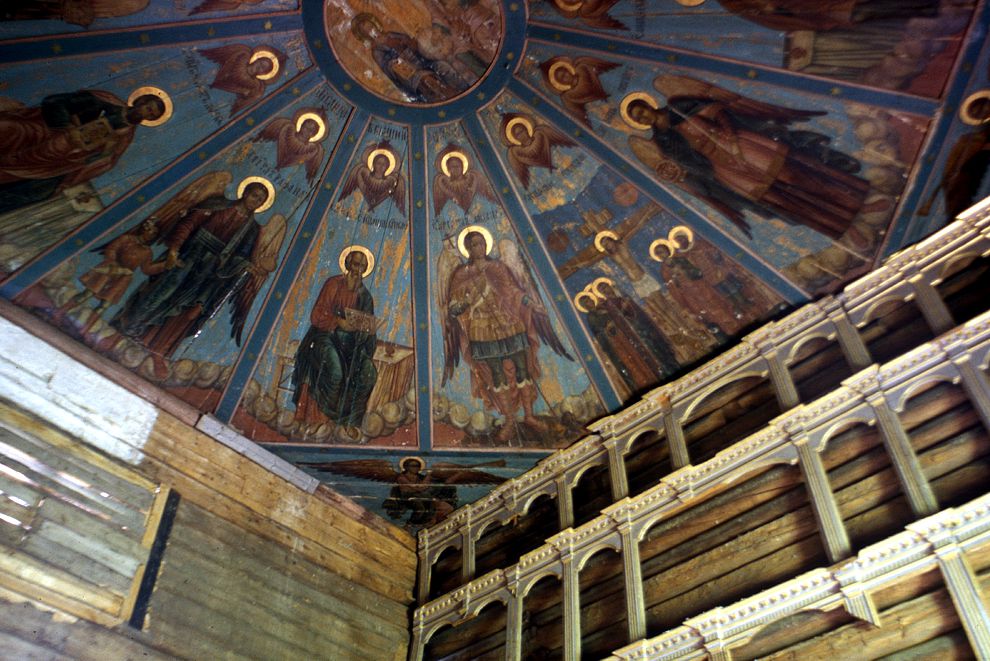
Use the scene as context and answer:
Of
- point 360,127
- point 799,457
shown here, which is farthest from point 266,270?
point 799,457

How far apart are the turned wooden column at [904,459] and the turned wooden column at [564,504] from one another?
417 centimetres

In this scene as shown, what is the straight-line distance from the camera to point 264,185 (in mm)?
11031

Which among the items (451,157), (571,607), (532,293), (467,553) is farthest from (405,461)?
(451,157)

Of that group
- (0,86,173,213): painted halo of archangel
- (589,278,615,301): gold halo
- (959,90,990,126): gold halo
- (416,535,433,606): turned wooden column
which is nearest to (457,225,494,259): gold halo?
(589,278,615,301): gold halo

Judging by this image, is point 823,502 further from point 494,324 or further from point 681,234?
point 494,324

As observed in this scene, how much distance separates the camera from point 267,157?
36.0 ft

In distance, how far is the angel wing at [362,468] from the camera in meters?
11.8

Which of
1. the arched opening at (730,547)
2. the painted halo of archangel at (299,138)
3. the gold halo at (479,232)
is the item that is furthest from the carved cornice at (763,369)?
the painted halo of archangel at (299,138)

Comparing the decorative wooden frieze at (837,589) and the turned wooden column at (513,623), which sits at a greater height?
the turned wooden column at (513,623)

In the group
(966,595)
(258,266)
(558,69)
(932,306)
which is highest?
(558,69)

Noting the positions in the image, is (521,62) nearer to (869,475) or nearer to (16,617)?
(869,475)

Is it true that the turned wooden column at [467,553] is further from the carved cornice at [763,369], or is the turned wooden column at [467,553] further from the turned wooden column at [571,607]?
the turned wooden column at [571,607]

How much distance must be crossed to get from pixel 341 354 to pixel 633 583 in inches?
205

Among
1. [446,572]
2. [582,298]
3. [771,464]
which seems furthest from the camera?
[446,572]
